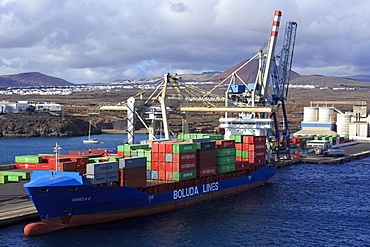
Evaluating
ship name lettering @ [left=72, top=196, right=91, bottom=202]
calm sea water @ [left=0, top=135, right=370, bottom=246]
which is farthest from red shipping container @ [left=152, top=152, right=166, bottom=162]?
ship name lettering @ [left=72, top=196, right=91, bottom=202]

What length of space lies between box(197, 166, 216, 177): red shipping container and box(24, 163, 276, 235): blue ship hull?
9.78 feet

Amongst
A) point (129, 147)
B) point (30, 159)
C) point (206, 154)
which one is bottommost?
point (30, 159)

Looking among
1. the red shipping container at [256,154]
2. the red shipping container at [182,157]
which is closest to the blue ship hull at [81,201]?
the red shipping container at [182,157]

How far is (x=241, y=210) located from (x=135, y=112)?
90.1 feet

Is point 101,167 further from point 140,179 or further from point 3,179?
point 3,179

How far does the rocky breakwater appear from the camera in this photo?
149 m

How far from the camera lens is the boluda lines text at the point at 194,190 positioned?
1809 inches

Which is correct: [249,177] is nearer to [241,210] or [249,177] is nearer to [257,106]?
[241,210]

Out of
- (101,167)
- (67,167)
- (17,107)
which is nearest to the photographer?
(101,167)

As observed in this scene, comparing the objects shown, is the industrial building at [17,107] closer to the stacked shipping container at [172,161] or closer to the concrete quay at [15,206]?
the concrete quay at [15,206]

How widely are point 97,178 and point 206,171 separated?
13732 mm

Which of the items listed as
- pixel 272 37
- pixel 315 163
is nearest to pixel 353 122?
pixel 315 163

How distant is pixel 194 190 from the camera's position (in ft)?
157

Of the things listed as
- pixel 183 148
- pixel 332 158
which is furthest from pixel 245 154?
pixel 332 158
